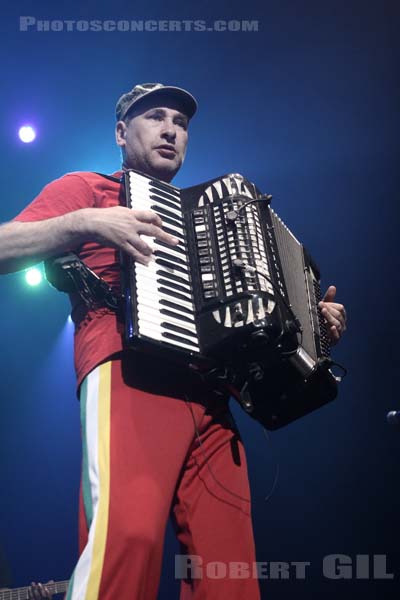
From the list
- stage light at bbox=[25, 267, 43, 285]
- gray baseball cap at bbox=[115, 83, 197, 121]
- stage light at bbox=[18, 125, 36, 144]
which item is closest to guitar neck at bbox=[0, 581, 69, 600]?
stage light at bbox=[25, 267, 43, 285]

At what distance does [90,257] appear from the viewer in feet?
5.99

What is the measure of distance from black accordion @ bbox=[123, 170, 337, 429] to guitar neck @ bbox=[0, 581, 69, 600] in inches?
108

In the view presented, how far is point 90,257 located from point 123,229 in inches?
9.7

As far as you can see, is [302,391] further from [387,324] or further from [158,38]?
[158,38]

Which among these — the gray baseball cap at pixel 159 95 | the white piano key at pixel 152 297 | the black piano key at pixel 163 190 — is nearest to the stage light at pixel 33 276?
the gray baseball cap at pixel 159 95

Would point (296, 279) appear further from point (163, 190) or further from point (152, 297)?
point (152, 297)

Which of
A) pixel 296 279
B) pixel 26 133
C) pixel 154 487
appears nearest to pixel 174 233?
pixel 296 279

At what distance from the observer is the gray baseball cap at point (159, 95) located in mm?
2252

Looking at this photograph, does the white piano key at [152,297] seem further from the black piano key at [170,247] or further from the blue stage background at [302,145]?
the blue stage background at [302,145]

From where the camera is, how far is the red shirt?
1.65m

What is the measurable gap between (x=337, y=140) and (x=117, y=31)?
144 cm

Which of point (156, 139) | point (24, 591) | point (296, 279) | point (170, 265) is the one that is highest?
point (156, 139)

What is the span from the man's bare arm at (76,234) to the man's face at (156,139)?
533 millimetres

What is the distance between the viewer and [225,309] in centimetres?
164
